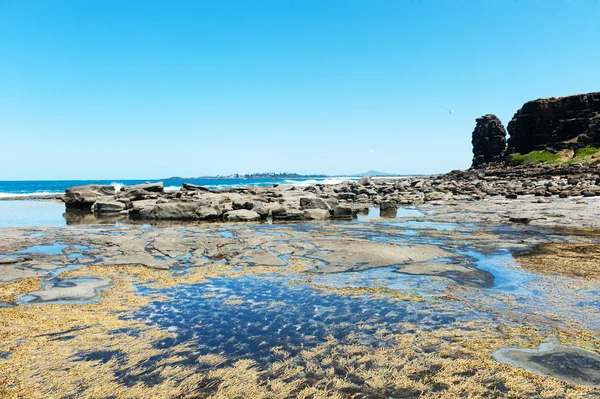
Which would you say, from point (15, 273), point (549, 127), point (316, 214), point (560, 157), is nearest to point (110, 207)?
point (316, 214)

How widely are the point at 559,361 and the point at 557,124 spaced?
9603 centimetres

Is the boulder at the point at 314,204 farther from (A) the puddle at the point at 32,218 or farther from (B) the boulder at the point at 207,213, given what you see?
(A) the puddle at the point at 32,218

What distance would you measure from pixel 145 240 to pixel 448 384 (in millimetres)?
11897

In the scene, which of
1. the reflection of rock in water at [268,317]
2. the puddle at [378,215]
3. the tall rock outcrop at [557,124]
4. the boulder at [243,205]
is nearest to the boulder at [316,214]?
the puddle at [378,215]

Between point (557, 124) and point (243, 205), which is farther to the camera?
point (557, 124)

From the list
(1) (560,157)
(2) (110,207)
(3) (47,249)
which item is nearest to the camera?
(3) (47,249)

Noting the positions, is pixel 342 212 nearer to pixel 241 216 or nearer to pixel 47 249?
pixel 241 216

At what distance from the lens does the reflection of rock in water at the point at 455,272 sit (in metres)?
8.25

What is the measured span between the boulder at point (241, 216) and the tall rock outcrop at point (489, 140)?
9643 centimetres

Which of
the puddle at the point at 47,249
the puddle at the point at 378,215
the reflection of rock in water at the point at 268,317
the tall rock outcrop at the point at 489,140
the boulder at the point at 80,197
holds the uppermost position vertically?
the tall rock outcrop at the point at 489,140

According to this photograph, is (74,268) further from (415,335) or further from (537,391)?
(537,391)

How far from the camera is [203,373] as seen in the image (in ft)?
14.1

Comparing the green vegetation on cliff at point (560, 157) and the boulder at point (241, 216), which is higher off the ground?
the green vegetation on cliff at point (560, 157)

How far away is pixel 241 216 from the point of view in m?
20.9
